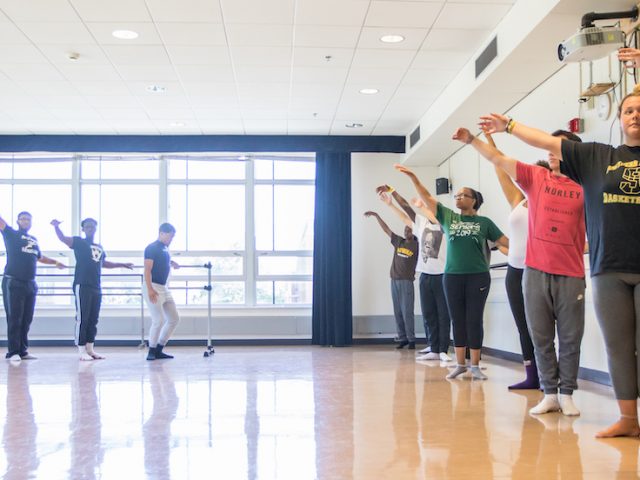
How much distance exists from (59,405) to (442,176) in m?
6.41

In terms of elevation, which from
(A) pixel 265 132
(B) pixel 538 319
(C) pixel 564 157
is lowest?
(B) pixel 538 319

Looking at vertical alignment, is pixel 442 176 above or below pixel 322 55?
below

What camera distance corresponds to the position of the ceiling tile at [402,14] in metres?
4.89

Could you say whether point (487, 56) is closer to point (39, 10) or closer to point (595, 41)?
A: point (595, 41)

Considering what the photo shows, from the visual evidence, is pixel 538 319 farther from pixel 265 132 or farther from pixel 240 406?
pixel 265 132

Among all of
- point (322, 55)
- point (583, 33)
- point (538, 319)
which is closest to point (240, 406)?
point (538, 319)

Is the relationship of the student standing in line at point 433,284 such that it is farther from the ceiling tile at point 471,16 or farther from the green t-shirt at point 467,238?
the ceiling tile at point 471,16

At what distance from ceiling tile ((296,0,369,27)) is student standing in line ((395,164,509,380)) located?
5.08 feet

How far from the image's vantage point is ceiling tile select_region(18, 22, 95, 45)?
5.33 m

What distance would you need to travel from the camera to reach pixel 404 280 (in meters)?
8.39

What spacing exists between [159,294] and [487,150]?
15.1 feet

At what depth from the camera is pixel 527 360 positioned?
423cm

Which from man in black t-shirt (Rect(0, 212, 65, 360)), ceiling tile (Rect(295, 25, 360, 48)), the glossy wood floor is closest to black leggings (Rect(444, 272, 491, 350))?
the glossy wood floor

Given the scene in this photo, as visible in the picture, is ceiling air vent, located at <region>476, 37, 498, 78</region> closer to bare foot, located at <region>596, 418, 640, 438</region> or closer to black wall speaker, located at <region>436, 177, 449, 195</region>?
black wall speaker, located at <region>436, 177, 449, 195</region>
